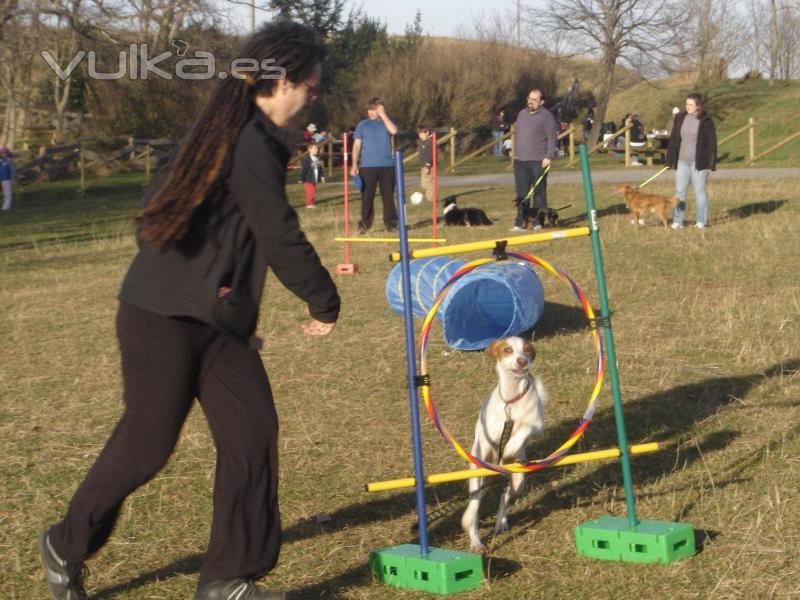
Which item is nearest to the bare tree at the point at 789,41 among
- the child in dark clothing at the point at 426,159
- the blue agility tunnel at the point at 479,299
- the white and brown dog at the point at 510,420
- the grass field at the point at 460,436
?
the child in dark clothing at the point at 426,159

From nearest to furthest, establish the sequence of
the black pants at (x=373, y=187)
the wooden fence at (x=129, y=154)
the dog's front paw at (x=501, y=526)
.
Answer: the dog's front paw at (x=501, y=526)
the black pants at (x=373, y=187)
the wooden fence at (x=129, y=154)

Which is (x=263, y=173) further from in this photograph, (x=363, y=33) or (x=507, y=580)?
(x=363, y=33)

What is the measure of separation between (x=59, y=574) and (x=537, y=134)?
13103mm

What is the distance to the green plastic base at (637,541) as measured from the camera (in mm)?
4609

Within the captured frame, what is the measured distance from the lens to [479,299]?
9781 millimetres

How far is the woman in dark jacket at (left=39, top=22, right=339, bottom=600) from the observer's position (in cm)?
359

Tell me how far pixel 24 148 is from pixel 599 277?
36798mm

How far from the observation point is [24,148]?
38812mm

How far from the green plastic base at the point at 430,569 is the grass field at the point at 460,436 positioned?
0.06m

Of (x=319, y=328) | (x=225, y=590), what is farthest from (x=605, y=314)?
(x=225, y=590)

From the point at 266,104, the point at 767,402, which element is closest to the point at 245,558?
the point at 266,104

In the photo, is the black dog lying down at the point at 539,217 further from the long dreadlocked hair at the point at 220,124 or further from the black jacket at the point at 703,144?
the long dreadlocked hair at the point at 220,124

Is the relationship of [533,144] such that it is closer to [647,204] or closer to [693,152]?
[647,204]

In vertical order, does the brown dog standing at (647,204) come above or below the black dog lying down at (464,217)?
above
